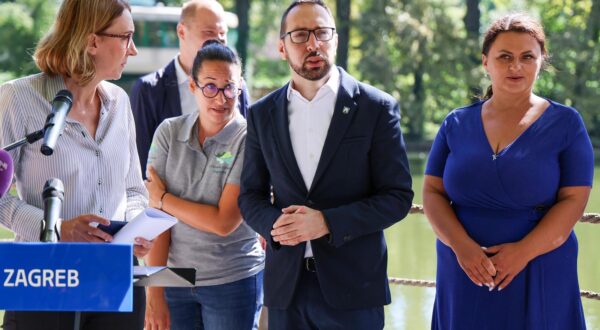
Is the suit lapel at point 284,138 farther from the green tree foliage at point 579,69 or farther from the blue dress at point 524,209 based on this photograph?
the green tree foliage at point 579,69

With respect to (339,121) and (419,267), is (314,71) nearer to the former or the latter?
(339,121)

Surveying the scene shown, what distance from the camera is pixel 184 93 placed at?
12.8 feet

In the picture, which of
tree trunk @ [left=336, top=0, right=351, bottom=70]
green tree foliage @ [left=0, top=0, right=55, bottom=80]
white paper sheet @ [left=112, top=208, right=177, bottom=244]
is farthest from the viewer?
green tree foliage @ [left=0, top=0, right=55, bottom=80]

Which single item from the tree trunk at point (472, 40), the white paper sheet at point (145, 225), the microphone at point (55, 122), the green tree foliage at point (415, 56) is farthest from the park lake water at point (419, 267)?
the green tree foliage at point (415, 56)

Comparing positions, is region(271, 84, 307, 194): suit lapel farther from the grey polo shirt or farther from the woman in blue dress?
the woman in blue dress

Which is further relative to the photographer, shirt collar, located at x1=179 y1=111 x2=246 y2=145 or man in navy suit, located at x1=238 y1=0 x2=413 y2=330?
shirt collar, located at x1=179 y1=111 x2=246 y2=145

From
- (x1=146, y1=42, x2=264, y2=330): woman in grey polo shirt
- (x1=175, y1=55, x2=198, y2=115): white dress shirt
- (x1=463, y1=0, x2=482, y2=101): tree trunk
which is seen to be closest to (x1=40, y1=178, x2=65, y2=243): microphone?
(x1=146, y1=42, x2=264, y2=330): woman in grey polo shirt

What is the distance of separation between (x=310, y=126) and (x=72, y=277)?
1.10m

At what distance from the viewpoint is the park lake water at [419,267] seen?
6527mm

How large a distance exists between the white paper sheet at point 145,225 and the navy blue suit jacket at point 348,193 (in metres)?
0.47

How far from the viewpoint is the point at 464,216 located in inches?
119

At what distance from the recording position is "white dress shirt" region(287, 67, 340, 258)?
115 inches

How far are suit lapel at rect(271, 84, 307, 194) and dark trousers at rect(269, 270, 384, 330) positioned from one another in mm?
284

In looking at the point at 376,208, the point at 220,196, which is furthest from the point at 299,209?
the point at 220,196
